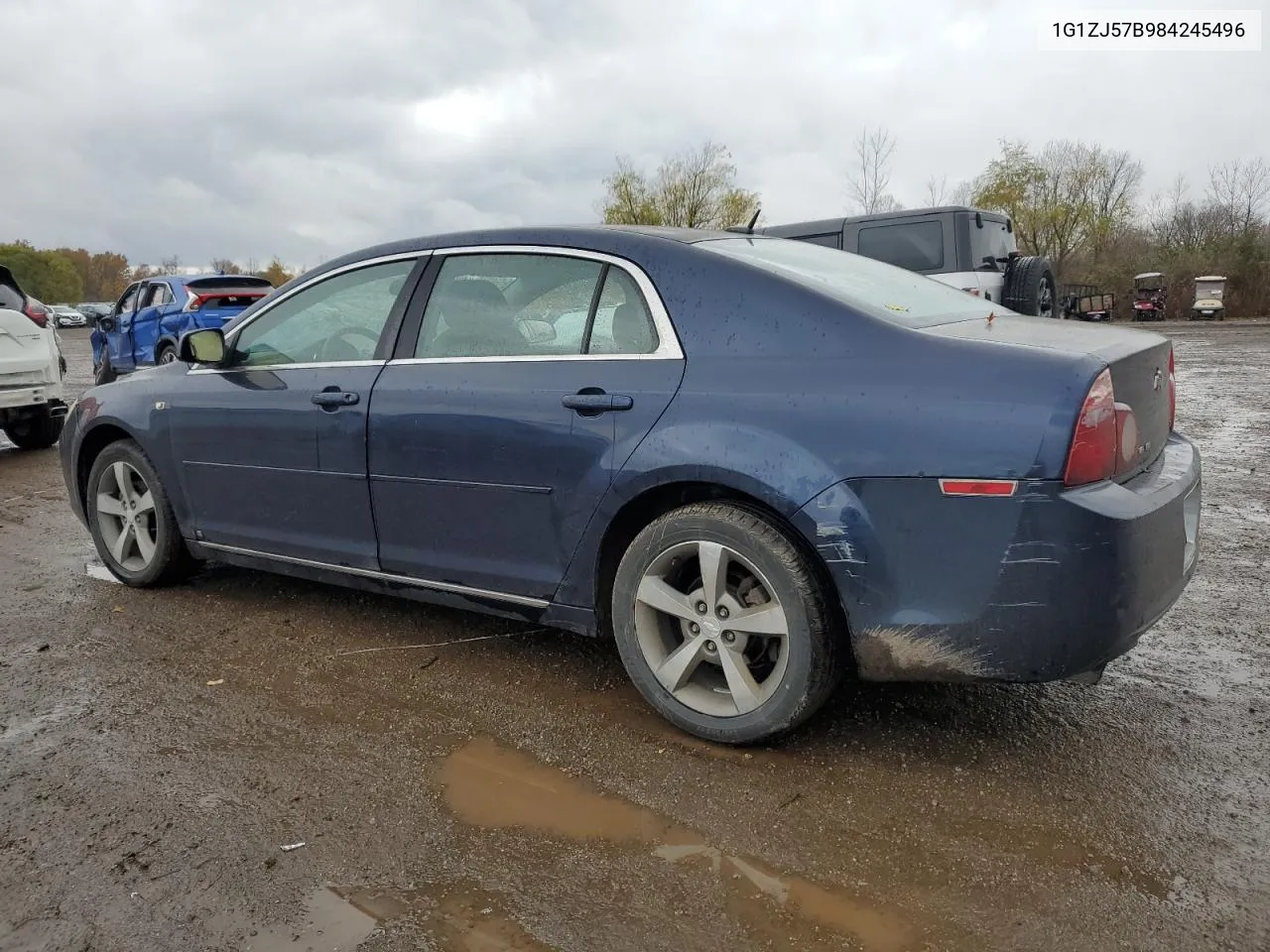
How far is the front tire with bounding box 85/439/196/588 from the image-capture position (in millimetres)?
4562

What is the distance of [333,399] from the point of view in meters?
3.79

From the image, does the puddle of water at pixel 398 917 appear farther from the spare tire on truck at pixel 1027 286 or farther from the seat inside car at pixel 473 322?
the spare tire on truck at pixel 1027 286

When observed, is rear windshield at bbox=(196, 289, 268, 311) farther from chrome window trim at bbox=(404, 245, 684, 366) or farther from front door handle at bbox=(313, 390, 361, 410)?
chrome window trim at bbox=(404, 245, 684, 366)

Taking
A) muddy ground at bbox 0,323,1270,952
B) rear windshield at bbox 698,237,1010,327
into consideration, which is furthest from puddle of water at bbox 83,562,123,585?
rear windshield at bbox 698,237,1010,327

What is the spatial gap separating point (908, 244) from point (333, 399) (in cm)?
973

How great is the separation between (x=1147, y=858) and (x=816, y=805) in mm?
803

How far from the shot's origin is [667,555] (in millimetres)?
3012

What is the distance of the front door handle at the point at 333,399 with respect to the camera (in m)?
3.73

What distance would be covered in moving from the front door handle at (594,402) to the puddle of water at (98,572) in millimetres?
3018

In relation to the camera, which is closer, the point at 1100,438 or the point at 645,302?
the point at 1100,438

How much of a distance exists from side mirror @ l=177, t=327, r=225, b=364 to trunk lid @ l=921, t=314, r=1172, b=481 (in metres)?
3.01

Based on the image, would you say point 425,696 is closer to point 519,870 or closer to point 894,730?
point 519,870

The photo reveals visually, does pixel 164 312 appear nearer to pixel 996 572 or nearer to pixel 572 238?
pixel 572 238

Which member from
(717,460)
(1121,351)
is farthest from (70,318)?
(1121,351)
